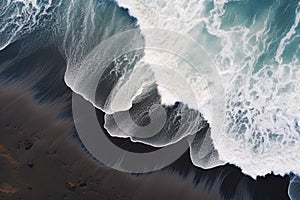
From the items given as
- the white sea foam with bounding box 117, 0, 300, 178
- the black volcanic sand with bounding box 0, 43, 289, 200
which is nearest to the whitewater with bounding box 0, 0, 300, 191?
the white sea foam with bounding box 117, 0, 300, 178

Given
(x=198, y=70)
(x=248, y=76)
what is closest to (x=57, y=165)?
(x=198, y=70)

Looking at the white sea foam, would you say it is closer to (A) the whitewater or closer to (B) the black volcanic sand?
(A) the whitewater

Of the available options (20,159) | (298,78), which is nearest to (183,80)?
(298,78)

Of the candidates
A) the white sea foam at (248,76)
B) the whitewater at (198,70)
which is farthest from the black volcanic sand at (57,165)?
the white sea foam at (248,76)

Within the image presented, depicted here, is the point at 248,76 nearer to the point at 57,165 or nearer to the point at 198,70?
the point at 198,70

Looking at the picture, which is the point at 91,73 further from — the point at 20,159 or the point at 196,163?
the point at 196,163

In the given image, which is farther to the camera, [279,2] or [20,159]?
[279,2]

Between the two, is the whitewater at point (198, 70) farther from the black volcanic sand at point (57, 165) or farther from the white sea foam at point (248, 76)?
the black volcanic sand at point (57, 165)
